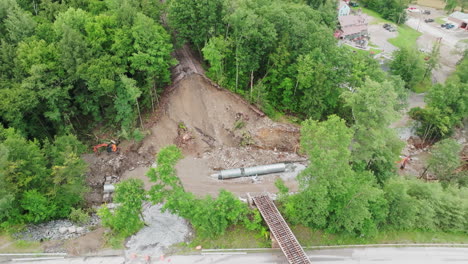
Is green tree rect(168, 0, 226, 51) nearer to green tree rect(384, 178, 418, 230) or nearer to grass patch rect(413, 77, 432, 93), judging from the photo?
green tree rect(384, 178, 418, 230)

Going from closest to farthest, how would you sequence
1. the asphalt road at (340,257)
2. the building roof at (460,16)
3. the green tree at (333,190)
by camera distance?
1. the green tree at (333,190)
2. the asphalt road at (340,257)
3. the building roof at (460,16)

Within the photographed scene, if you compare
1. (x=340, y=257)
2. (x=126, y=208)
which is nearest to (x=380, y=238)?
(x=340, y=257)

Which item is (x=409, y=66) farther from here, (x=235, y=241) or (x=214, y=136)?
(x=235, y=241)

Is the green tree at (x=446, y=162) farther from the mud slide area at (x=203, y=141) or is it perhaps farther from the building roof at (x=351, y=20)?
the building roof at (x=351, y=20)

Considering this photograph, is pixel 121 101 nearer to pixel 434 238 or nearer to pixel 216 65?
pixel 216 65

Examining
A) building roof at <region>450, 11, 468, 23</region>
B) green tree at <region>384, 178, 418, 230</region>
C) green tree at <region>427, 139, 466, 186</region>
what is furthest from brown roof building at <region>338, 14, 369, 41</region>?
green tree at <region>384, 178, 418, 230</region>

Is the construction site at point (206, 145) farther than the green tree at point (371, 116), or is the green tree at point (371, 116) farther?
the construction site at point (206, 145)

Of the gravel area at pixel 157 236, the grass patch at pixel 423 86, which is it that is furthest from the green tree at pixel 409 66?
the gravel area at pixel 157 236
